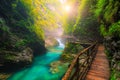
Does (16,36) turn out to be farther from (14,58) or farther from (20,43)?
(14,58)

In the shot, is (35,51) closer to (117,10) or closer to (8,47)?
(8,47)

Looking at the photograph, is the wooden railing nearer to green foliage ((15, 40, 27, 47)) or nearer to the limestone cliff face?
the limestone cliff face

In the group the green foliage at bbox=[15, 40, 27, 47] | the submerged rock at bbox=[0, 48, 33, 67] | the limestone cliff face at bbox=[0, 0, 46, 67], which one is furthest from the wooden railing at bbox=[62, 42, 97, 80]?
the green foliage at bbox=[15, 40, 27, 47]

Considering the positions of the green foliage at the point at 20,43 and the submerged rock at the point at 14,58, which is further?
the green foliage at the point at 20,43

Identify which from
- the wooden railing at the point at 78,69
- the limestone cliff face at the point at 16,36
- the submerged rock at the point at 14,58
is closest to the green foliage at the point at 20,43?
the limestone cliff face at the point at 16,36

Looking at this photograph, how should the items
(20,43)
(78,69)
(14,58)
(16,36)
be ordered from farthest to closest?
1. (16,36)
2. (20,43)
3. (14,58)
4. (78,69)

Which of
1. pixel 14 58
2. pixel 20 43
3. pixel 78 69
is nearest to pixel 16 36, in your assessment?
pixel 20 43

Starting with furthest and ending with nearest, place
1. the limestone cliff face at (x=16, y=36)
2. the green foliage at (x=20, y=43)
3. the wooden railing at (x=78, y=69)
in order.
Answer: the green foliage at (x=20, y=43)
the limestone cliff face at (x=16, y=36)
the wooden railing at (x=78, y=69)

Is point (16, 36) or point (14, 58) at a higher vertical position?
point (16, 36)

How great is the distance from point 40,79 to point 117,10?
9.86 metres

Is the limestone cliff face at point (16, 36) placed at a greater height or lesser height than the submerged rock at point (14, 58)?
greater

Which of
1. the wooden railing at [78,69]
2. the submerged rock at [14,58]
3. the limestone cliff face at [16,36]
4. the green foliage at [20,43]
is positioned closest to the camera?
the wooden railing at [78,69]

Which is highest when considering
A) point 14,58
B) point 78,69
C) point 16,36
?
point 16,36

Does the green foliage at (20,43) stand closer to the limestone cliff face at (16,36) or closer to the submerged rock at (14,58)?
the limestone cliff face at (16,36)
